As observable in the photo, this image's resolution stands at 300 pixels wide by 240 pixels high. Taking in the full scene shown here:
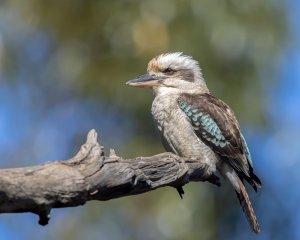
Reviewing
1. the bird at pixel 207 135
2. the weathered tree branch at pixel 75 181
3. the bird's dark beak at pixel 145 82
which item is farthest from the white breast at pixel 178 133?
the weathered tree branch at pixel 75 181

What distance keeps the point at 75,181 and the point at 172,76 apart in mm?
2278

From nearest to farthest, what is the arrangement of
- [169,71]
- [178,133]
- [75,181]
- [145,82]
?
[75,181]
[178,133]
[145,82]
[169,71]

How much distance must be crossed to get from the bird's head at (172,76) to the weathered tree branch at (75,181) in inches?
59.3

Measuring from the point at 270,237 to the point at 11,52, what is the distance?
2537 mm

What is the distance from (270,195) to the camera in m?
7.45

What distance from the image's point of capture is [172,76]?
5762 millimetres

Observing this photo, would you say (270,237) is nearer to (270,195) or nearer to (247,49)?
(270,195)

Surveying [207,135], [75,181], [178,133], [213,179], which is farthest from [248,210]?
[75,181]

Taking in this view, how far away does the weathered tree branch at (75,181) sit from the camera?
343 cm

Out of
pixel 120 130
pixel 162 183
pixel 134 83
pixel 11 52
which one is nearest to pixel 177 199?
pixel 120 130

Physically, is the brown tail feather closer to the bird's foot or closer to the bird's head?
the bird's foot

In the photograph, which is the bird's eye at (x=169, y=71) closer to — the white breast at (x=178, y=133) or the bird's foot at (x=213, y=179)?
the white breast at (x=178, y=133)

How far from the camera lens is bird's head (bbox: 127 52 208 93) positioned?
5.66 metres

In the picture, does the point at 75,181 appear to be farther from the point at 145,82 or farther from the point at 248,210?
the point at 145,82
